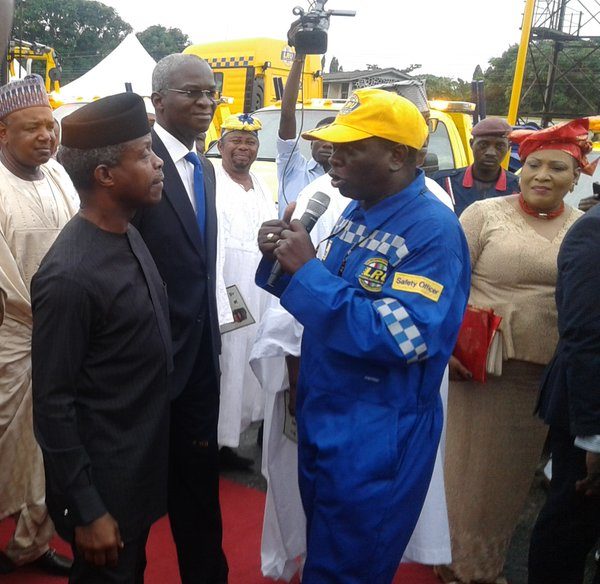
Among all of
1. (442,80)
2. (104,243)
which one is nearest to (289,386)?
(104,243)

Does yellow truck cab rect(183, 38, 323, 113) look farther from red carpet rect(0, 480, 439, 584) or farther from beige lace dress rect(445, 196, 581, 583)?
beige lace dress rect(445, 196, 581, 583)

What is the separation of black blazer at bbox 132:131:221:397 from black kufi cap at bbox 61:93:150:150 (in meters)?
0.52

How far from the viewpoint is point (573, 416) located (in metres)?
2.28

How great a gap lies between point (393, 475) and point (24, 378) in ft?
5.69

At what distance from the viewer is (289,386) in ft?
9.17

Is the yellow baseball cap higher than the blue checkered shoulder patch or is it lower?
higher

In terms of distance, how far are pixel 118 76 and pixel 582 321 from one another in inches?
507

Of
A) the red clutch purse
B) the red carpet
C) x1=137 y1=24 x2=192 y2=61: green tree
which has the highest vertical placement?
x1=137 y1=24 x2=192 y2=61: green tree

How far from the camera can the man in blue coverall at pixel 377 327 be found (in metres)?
1.93

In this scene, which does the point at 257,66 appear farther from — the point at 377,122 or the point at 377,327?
the point at 377,327

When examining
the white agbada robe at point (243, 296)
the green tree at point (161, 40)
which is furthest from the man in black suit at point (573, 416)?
the green tree at point (161, 40)

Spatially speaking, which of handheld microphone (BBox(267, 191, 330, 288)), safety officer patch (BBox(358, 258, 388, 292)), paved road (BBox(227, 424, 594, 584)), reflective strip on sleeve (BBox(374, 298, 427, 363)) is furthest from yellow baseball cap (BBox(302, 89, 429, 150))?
paved road (BBox(227, 424, 594, 584))

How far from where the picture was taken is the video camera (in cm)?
347

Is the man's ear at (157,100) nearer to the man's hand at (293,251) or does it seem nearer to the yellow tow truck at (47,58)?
the man's hand at (293,251)
